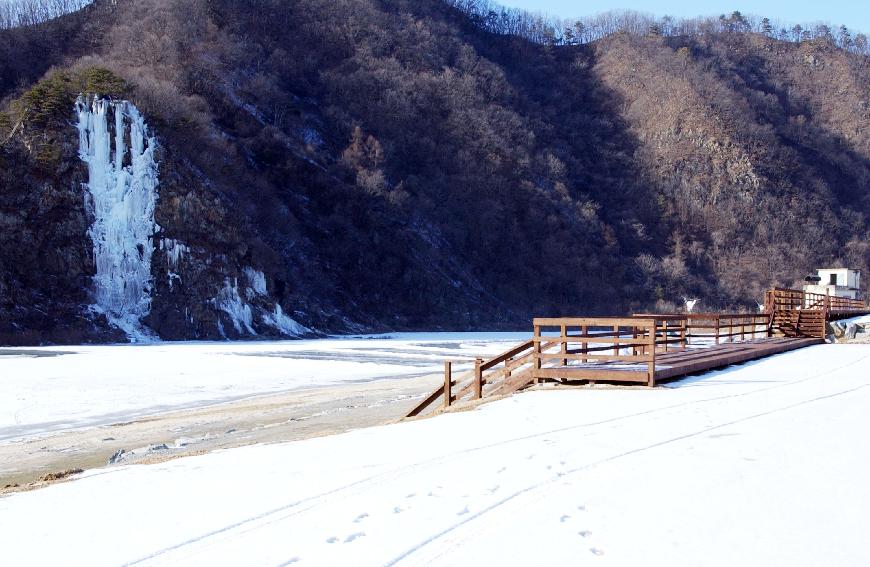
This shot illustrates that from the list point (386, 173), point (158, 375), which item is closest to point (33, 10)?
point (386, 173)

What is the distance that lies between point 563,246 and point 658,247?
44.8 ft

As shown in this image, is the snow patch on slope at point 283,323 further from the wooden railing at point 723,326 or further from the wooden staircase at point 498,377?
the wooden staircase at point 498,377

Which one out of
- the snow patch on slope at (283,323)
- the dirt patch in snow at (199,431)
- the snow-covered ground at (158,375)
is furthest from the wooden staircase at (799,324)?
the snow patch on slope at (283,323)

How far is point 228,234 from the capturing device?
45.6 metres

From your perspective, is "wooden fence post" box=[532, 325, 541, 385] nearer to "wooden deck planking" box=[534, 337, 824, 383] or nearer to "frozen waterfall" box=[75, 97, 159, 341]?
"wooden deck planking" box=[534, 337, 824, 383]

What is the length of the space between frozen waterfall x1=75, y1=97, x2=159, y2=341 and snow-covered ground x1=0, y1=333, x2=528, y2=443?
9943mm

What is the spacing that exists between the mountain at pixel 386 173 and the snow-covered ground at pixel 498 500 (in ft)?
112

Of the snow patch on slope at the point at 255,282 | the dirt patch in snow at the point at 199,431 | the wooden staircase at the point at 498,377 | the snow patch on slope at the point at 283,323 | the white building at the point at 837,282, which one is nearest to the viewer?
the dirt patch in snow at the point at 199,431

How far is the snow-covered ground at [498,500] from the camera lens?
4730 mm

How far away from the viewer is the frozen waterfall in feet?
134

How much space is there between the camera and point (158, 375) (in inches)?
854

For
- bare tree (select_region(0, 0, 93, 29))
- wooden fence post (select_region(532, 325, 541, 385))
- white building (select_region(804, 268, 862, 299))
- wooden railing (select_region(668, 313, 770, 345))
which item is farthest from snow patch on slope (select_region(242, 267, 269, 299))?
bare tree (select_region(0, 0, 93, 29))

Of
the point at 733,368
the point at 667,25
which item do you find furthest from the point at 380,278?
the point at 667,25

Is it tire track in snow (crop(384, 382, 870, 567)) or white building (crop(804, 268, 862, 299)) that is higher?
tire track in snow (crop(384, 382, 870, 567))
